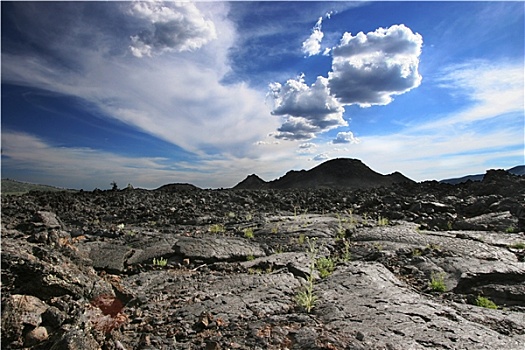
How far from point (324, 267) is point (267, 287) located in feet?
4.64

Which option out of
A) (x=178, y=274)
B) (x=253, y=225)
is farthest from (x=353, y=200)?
(x=178, y=274)

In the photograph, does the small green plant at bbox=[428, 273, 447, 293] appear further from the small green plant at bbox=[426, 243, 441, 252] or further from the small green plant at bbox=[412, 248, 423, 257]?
the small green plant at bbox=[426, 243, 441, 252]

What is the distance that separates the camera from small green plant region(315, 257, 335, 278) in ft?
17.5

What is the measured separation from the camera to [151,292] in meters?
4.57

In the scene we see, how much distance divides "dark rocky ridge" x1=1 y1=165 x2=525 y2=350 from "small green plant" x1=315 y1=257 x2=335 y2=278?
9 centimetres

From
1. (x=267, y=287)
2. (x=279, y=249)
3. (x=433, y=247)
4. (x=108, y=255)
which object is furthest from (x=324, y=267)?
(x=108, y=255)

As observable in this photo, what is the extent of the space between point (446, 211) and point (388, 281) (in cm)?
849

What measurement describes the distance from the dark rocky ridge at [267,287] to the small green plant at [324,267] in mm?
86

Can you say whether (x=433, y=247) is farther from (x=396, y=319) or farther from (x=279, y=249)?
(x=396, y=319)

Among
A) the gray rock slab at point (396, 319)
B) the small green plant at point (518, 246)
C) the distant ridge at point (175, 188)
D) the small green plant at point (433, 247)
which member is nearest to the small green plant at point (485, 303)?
the gray rock slab at point (396, 319)

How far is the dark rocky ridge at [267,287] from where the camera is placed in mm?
3168

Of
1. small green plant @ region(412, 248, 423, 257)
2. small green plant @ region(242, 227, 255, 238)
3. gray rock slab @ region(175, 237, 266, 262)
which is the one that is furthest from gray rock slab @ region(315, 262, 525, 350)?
small green plant @ region(242, 227, 255, 238)

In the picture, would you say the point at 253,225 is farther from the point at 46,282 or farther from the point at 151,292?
the point at 46,282

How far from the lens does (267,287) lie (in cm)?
468
